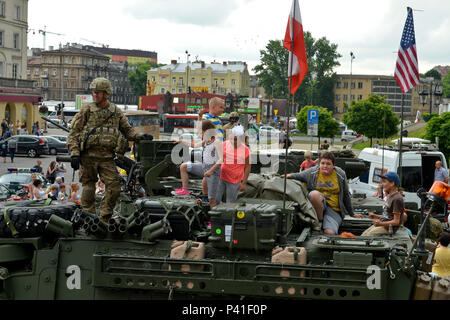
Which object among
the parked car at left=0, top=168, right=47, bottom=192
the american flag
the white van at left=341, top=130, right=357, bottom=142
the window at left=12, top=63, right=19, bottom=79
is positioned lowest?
the parked car at left=0, top=168, right=47, bottom=192

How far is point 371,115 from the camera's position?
46094mm

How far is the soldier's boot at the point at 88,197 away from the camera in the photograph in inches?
346

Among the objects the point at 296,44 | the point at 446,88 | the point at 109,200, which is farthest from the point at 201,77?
the point at 109,200

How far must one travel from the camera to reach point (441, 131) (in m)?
30.0

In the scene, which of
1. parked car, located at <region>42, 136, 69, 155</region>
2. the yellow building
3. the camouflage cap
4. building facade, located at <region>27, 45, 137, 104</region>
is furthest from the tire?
the yellow building

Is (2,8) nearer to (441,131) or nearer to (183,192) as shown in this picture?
(441,131)

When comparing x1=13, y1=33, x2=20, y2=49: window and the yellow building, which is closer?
x1=13, y1=33, x2=20, y2=49: window

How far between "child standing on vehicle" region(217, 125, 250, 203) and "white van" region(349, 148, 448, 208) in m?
11.5

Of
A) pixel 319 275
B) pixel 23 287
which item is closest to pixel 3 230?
pixel 23 287

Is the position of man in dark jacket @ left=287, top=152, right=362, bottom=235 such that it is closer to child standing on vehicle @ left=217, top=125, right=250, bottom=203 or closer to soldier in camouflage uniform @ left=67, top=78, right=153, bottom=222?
child standing on vehicle @ left=217, top=125, right=250, bottom=203

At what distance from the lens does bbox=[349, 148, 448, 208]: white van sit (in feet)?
66.0

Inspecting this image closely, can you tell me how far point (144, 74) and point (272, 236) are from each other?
5773 inches

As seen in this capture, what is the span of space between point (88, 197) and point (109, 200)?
0.86 ft

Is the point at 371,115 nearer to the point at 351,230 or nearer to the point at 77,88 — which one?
the point at 351,230
